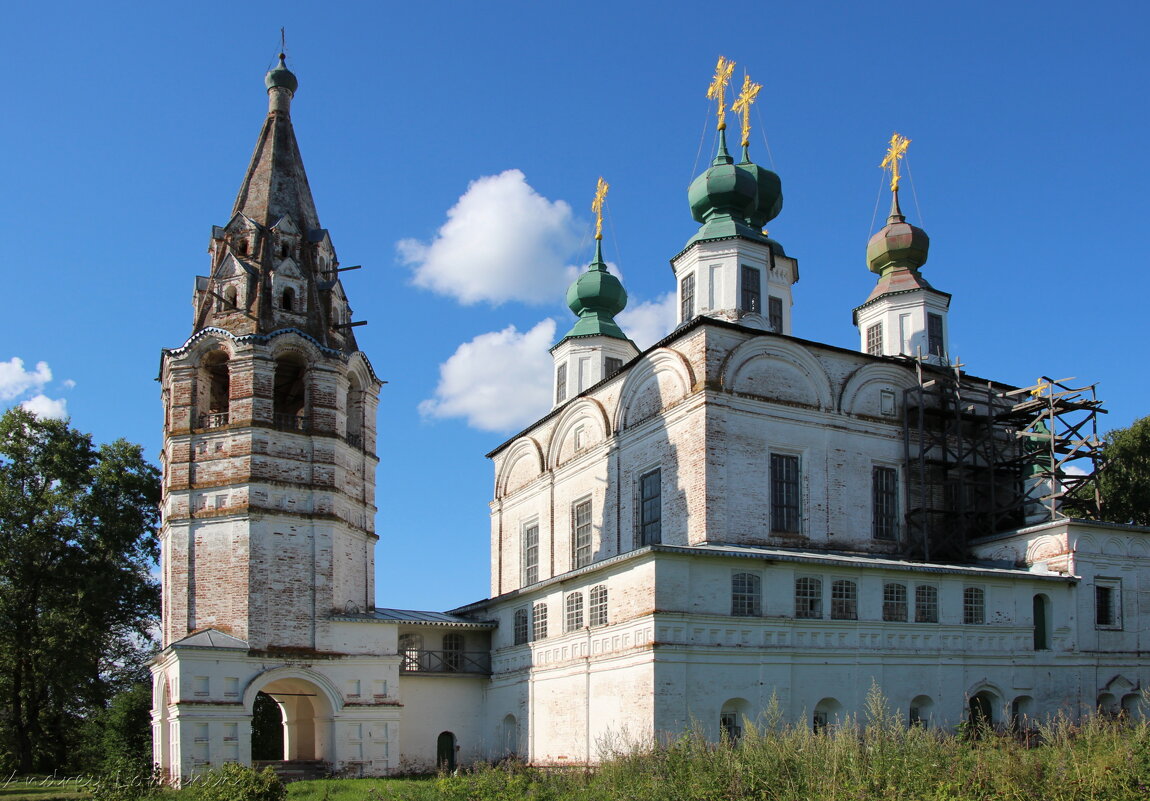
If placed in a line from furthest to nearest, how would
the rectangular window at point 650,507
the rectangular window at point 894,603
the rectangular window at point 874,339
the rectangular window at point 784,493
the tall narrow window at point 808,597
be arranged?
the rectangular window at point 874,339
the rectangular window at point 650,507
the rectangular window at point 784,493
the rectangular window at point 894,603
the tall narrow window at point 808,597

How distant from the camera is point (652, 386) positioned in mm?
22516

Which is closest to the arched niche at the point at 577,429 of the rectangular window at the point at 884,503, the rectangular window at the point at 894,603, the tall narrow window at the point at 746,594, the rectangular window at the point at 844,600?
the rectangular window at the point at 884,503

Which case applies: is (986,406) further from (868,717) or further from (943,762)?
(943,762)

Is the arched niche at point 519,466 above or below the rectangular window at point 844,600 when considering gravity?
above

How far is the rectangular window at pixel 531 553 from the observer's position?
2703cm

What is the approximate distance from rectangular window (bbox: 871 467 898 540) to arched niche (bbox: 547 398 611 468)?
5559 millimetres

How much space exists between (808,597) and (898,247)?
11.4 metres

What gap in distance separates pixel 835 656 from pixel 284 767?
9625 mm

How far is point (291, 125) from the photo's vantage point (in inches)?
957

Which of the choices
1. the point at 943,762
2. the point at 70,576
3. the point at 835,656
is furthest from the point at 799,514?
the point at 70,576

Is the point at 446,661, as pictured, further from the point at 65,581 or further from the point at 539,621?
the point at 65,581

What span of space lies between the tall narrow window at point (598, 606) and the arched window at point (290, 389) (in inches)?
268

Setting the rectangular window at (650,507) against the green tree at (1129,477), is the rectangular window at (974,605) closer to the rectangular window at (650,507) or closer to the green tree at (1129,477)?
the rectangular window at (650,507)

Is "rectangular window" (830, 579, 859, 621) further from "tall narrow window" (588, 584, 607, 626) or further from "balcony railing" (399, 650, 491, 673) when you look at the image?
"balcony railing" (399, 650, 491, 673)
